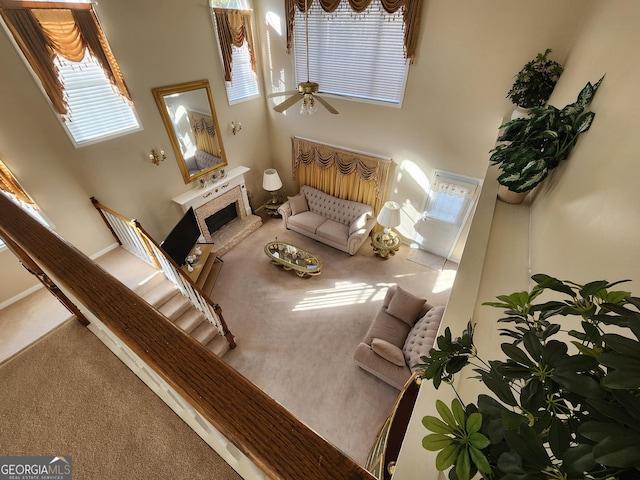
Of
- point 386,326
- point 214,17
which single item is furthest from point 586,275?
point 214,17

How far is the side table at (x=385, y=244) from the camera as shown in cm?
539

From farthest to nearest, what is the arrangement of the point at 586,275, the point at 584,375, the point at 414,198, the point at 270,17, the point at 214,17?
the point at 414,198 < the point at 270,17 < the point at 214,17 < the point at 586,275 < the point at 584,375

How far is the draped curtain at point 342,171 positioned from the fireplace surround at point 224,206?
1221 millimetres

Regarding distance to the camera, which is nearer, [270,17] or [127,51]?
[127,51]

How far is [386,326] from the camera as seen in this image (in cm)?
386

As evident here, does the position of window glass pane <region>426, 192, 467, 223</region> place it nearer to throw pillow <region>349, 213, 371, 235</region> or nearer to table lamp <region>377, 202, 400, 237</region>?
table lamp <region>377, 202, 400, 237</region>

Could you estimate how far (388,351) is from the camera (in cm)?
334

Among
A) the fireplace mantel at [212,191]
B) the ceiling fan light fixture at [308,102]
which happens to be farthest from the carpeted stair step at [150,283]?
the ceiling fan light fixture at [308,102]

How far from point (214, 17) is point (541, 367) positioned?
18.3 ft

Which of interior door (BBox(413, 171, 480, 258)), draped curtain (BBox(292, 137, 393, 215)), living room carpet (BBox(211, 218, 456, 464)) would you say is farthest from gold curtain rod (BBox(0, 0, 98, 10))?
interior door (BBox(413, 171, 480, 258))

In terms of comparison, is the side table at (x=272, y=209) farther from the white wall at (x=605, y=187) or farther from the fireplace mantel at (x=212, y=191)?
the white wall at (x=605, y=187)

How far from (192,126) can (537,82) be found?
467 cm

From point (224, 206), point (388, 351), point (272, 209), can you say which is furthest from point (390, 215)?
point (224, 206)

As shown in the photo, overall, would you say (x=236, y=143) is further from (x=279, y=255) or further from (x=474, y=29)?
(x=474, y=29)
